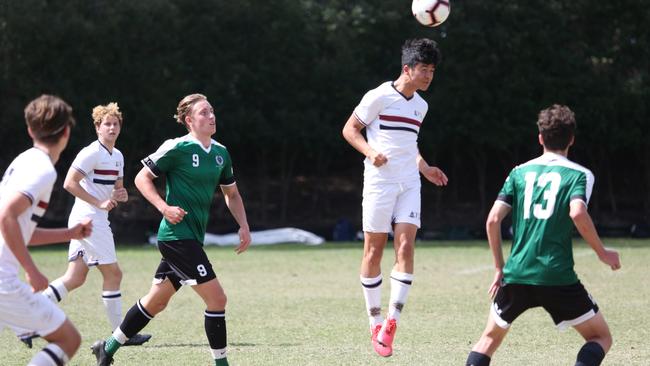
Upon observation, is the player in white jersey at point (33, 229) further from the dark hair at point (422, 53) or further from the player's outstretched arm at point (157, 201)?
the dark hair at point (422, 53)

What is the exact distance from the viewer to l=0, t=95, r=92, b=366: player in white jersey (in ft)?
16.6

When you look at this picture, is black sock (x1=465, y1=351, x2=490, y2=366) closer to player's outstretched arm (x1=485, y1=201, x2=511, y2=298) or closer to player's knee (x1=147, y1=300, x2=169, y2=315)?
player's outstretched arm (x1=485, y1=201, x2=511, y2=298)

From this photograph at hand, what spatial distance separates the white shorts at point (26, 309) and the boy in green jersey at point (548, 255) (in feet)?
7.95

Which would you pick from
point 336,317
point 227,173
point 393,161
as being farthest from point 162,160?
point 336,317

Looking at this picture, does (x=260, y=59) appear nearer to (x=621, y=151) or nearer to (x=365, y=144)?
(x=621, y=151)

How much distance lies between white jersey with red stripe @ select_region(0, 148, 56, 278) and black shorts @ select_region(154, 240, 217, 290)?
1.78 metres

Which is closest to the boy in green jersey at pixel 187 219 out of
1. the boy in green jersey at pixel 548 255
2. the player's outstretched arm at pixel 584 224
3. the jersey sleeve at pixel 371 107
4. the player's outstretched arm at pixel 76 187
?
the player's outstretched arm at pixel 76 187

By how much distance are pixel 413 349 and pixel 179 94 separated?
17400 mm

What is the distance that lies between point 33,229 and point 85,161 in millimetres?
3637

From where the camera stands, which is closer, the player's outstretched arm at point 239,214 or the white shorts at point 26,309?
the white shorts at point 26,309

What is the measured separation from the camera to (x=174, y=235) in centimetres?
702

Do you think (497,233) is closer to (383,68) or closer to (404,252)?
(404,252)

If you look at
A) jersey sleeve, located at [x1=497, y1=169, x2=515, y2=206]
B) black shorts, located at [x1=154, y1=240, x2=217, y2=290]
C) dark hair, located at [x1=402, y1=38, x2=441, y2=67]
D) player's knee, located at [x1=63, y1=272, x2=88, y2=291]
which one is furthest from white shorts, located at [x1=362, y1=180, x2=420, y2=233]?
player's knee, located at [x1=63, y1=272, x2=88, y2=291]

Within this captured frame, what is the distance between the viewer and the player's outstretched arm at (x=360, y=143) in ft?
24.9
